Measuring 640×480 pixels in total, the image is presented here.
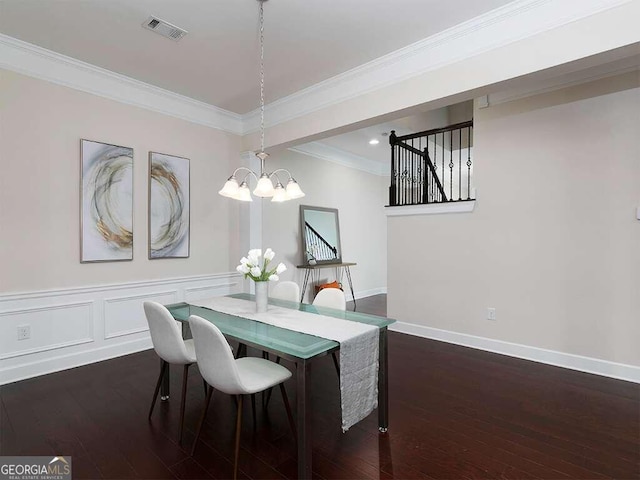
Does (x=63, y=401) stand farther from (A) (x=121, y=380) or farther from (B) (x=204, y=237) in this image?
(B) (x=204, y=237)

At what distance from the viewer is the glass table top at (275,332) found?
5.89 ft

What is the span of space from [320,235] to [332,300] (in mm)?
3229

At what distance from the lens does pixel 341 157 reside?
21.4ft

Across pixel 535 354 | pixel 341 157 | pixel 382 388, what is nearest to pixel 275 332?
pixel 382 388

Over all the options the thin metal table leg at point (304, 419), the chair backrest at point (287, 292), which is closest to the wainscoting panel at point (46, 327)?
the chair backrest at point (287, 292)

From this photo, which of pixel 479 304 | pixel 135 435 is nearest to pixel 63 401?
pixel 135 435

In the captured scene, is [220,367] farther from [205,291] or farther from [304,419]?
[205,291]

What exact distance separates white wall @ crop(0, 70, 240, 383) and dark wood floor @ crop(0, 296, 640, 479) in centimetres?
37

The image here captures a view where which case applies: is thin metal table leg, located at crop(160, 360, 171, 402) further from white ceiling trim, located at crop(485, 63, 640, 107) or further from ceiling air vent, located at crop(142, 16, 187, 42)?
white ceiling trim, located at crop(485, 63, 640, 107)

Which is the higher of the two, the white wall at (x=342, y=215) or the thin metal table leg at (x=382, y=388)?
the white wall at (x=342, y=215)

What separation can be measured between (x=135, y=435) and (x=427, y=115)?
5585 millimetres

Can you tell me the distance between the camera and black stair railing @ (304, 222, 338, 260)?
583cm

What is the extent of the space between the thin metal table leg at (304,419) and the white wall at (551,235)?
2833mm

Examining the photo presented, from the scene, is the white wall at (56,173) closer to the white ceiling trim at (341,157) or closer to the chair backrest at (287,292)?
the chair backrest at (287,292)
